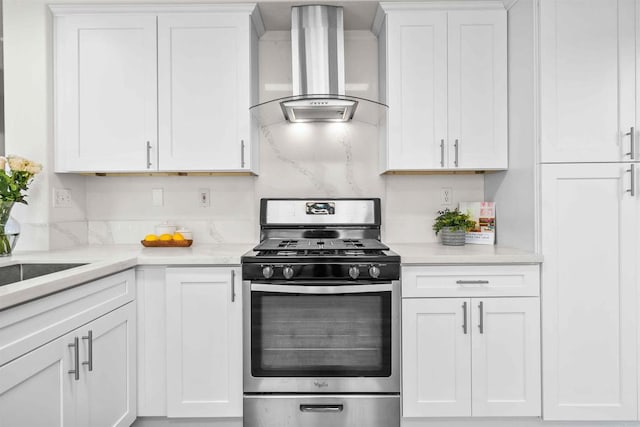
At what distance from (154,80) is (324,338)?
65.5 inches

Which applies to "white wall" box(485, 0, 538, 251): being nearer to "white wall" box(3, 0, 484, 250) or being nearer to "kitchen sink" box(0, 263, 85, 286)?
"white wall" box(3, 0, 484, 250)

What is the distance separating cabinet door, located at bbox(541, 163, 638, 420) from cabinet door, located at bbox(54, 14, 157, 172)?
7.03 ft

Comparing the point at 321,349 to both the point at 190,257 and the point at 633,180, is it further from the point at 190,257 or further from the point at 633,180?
the point at 633,180

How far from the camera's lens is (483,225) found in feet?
8.32

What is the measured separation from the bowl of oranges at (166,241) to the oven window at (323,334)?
714mm

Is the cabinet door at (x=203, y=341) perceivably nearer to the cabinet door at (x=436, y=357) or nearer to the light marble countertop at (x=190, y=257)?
the light marble countertop at (x=190, y=257)

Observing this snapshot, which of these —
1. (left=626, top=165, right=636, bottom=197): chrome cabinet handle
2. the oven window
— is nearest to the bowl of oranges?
the oven window

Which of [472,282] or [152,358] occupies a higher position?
[472,282]

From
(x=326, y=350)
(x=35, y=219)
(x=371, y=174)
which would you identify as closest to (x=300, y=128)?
(x=371, y=174)

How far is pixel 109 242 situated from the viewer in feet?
8.87

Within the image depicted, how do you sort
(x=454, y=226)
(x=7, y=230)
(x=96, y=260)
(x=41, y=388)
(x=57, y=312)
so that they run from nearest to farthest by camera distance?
(x=41, y=388)
(x=57, y=312)
(x=96, y=260)
(x=7, y=230)
(x=454, y=226)

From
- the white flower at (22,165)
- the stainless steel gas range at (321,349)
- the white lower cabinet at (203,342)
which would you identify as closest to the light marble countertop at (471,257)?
the stainless steel gas range at (321,349)

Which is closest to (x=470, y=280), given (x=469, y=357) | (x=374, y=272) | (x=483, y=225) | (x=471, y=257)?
(x=471, y=257)

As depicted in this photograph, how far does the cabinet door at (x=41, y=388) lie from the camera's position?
46.9 inches
